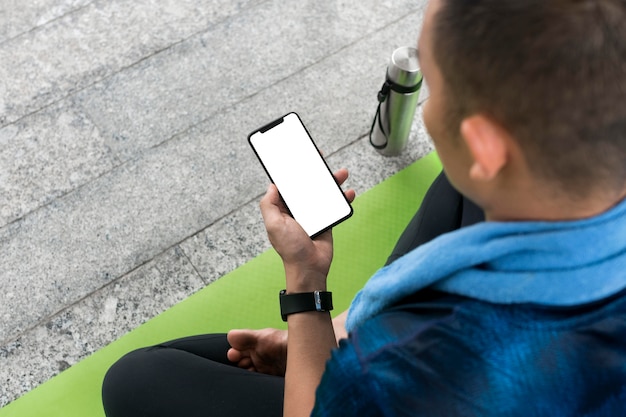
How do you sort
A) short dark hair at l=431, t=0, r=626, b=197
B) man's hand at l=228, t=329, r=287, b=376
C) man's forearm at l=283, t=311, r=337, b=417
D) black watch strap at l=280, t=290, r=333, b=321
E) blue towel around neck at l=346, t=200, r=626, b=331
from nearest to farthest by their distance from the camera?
short dark hair at l=431, t=0, r=626, b=197 < blue towel around neck at l=346, t=200, r=626, b=331 < man's forearm at l=283, t=311, r=337, b=417 < black watch strap at l=280, t=290, r=333, b=321 < man's hand at l=228, t=329, r=287, b=376

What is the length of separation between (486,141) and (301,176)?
0.74 metres

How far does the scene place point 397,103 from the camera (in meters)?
1.44

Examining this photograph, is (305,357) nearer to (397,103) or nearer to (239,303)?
(239,303)

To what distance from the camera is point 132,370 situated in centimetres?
111

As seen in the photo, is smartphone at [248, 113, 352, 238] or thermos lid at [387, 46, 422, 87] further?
thermos lid at [387, 46, 422, 87]

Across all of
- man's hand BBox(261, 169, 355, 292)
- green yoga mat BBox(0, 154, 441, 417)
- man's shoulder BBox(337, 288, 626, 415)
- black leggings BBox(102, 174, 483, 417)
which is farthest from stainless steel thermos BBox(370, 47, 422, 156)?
man's shoulder BBox(337, 288, 626, 415)

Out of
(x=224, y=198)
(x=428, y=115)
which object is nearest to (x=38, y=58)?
(x=224, y=198)

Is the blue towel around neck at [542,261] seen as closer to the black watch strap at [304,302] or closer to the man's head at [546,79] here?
the man's head at [546,79]

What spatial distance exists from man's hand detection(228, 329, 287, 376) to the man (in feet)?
1.46

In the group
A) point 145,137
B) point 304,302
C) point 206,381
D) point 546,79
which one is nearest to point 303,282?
point 304,302

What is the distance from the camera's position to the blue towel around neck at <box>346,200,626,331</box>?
59 centimetres

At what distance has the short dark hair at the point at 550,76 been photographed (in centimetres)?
48

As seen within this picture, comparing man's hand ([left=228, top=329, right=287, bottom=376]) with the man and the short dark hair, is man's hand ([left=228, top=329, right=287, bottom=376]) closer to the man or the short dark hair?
the man

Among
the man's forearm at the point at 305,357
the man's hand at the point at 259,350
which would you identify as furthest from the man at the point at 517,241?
the man's hand at the point at 259,350
